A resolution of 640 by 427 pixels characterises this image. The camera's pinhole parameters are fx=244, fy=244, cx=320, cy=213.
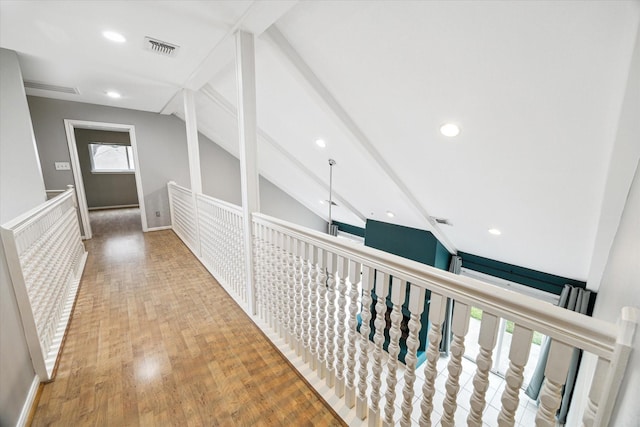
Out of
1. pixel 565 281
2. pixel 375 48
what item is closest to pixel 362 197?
pixel 375 48

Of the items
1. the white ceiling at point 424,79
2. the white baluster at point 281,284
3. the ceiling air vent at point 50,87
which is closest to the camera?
the white ceiling at point 424,79

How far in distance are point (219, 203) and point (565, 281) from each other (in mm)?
5092

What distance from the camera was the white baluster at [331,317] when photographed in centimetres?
130

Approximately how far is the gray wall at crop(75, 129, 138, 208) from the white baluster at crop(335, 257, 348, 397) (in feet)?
27.7

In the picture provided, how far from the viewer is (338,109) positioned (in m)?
2.45

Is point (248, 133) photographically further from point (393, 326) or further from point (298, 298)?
point (393, 326)

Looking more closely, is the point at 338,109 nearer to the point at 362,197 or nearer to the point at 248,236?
the point at 248,236

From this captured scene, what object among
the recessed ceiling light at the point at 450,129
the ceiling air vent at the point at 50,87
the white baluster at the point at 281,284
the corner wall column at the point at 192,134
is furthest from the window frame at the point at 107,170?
the recessed ceiling light at the point at 450,129

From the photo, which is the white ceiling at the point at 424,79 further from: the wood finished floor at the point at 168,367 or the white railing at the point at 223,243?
the wood finished floor at the point at 168,367

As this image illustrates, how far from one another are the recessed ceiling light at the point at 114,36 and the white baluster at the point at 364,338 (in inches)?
108

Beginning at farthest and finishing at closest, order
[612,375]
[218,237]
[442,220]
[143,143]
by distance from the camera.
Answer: [143,143] < [442,220] < [218,237] < [612,375]

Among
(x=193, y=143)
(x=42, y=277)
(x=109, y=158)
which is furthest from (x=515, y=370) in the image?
(x=109, y=158)

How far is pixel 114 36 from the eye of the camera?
82.0 inches

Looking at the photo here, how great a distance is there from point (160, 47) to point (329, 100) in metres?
1.61
